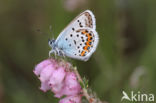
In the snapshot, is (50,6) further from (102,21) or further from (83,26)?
(83,26)

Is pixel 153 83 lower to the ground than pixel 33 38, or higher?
lower

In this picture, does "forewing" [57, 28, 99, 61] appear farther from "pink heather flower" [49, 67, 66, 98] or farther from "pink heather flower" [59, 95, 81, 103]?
"pink heather flower" [59, 95, 81, 103]

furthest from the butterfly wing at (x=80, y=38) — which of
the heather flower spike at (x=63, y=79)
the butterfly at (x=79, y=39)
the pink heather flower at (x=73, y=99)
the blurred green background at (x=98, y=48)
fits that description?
the blurred green background at (x=98, y=48)

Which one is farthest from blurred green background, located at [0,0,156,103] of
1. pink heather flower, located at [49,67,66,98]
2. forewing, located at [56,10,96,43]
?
pink heather flower, located at [49,67,66,98]

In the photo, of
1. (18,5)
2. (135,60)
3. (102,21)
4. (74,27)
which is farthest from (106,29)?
(74,27)

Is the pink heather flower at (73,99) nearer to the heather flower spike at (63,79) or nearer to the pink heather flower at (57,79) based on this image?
the heather flower spike at (63,79)

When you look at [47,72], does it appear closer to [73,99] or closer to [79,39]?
[73,99]
